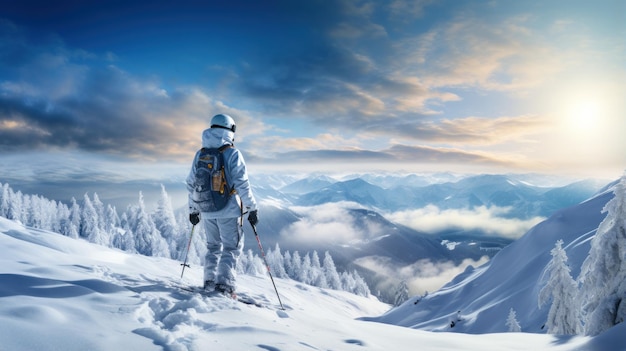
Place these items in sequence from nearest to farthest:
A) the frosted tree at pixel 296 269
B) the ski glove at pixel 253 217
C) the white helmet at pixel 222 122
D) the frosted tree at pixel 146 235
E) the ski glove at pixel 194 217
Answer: the ski glove at pixel 253 217, the white helmet at pixel 222 122, the ski glove at pixel 194 217, the frosted tree at pixel 146 235, the frosted tree at pixel 296 269

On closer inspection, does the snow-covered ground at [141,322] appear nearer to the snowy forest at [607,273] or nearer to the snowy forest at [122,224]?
the snowy forest at [607,273]

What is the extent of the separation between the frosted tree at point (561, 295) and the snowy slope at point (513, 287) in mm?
9124

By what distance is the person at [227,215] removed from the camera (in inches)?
257

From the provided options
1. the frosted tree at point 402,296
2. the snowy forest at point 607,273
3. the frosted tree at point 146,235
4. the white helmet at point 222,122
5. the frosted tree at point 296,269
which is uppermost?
the white helmet at point 222,122

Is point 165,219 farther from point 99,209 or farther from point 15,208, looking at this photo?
point 15,208

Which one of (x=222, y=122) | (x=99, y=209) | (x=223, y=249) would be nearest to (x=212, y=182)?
(x=222, y=122)

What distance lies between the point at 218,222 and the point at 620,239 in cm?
1093

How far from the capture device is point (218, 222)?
22.4ft

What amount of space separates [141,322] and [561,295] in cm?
2439

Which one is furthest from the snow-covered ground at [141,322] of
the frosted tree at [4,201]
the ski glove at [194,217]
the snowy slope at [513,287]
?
the frosted tree at [4,201]

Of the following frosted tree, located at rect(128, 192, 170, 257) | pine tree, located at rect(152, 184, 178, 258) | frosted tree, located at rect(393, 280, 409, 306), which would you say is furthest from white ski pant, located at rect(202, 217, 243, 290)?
frosted tree, located at rect(393, 280, 409, 306)

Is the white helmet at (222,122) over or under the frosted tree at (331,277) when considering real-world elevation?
over

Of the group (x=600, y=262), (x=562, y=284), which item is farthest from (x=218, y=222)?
(x=562, y=284)

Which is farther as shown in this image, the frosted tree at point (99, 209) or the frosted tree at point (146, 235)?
the frosted tree at point (99, 209)
